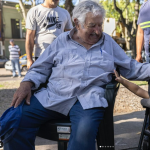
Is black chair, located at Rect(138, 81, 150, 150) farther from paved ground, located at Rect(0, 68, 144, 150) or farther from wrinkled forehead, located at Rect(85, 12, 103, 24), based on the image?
wrinkled forehead, located at Rect(85, 12, 103, 24)

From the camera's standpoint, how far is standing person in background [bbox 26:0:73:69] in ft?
12.1

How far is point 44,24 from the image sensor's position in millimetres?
3721

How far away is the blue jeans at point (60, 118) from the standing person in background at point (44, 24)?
1.52 metres

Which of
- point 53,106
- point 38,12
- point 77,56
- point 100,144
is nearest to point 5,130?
point 53,106

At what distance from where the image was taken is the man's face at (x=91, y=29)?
7.87ft

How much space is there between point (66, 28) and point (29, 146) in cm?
229

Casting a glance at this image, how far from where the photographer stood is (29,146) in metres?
2.17

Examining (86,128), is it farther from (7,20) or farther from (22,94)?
(7,20)

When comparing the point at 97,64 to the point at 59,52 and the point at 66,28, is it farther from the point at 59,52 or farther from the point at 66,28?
the point at 66,28

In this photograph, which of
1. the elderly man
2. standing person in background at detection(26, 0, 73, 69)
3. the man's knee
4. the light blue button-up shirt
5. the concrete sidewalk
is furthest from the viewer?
standing person in background at detection(26, 0, 73, 69)

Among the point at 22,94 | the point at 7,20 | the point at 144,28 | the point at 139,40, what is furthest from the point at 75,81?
the point at 7,20

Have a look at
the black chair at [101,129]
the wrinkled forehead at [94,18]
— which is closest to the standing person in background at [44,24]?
the wrinkled forehead at [94,18]

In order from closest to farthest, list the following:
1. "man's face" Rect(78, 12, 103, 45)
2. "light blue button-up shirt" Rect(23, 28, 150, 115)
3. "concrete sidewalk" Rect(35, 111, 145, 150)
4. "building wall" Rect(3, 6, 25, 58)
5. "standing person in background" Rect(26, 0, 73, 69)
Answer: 1. "light blue button-up shirt" Rect(23, 28, 150, 115)
2. "man's face" Rect(78, 12, 103, 45)
3. "concrete sidewalk" Rect(35, 111, 145, 150)
4. "standing person in background" Rect(26, 0, 73, 69)
5. "building wall" Rect(3, 6, 25, 58)

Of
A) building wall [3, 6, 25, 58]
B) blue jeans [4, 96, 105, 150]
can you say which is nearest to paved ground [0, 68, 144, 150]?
blue jeans [4, 96, 105, 150]
